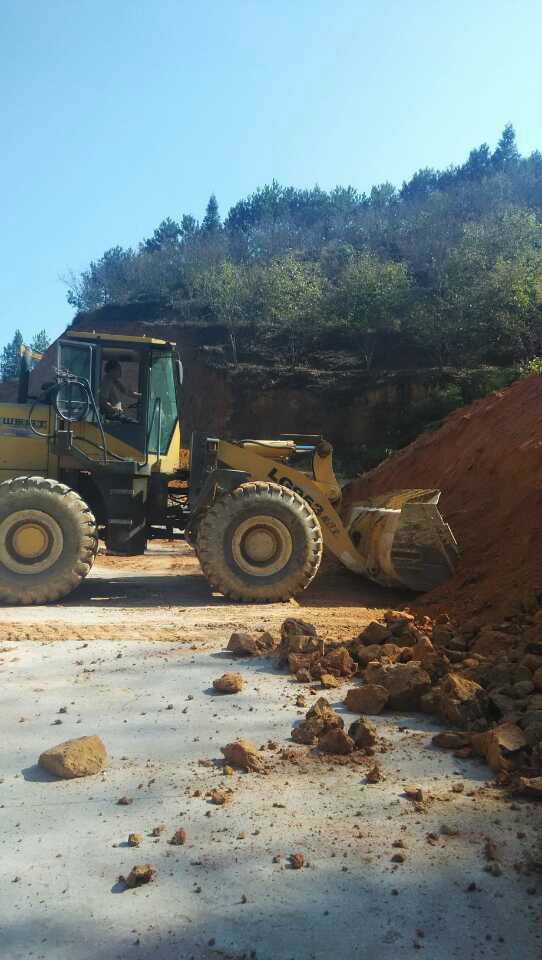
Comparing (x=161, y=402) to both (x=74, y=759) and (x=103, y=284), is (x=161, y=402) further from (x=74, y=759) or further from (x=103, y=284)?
(x=103, y=284)

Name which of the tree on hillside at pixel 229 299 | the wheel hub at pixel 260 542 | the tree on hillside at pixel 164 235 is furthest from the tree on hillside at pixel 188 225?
the wheel hub at pixel 260 542

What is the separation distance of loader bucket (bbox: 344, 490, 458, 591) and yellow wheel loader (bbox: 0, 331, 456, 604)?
0.01m

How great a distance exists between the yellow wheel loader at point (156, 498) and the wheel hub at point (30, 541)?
11 millimetres

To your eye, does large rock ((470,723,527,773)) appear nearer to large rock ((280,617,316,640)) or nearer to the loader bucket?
large rock ((280,617,316,640))

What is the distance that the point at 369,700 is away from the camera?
444 centimetres

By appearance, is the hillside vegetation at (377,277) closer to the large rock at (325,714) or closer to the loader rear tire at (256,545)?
the loader rear tire at (256,545)

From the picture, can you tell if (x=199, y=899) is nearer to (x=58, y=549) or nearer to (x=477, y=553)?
→ (x=58, y=549)

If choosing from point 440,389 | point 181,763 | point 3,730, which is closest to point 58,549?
point 3,730

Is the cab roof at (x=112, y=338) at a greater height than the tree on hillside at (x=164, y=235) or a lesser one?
lesser

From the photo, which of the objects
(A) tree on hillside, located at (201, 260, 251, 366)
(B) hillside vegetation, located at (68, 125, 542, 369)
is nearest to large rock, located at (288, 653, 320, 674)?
(B) hillside vegetation, located at (68, 125, 542, 369)

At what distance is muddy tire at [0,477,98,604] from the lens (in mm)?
7875

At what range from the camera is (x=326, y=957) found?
2281 millimetres

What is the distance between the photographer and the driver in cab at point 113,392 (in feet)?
28.8

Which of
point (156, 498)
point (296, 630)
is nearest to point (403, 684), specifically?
point (296, 630)
